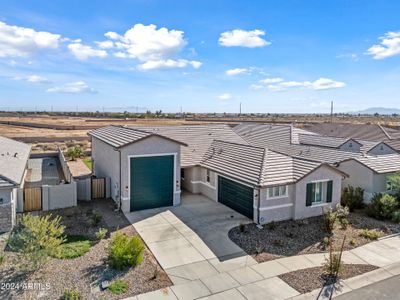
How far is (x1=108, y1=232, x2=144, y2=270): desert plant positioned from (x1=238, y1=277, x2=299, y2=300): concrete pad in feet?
13.2

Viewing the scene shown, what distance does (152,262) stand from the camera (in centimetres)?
1255

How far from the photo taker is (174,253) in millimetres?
13367

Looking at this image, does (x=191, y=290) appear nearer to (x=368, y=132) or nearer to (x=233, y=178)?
(x=233, y=178)

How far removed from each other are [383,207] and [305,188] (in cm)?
491

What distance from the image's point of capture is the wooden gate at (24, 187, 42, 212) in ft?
58.3

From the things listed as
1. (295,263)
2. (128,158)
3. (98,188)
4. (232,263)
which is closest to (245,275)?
(232,263)

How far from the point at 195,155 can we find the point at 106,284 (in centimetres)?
1349

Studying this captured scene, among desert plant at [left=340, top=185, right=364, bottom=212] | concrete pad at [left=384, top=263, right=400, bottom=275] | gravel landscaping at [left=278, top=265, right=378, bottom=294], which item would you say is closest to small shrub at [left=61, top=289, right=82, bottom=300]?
gravel landscaping at [left=278, top=265, right=378, bottom=294]

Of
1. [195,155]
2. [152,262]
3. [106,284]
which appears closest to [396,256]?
[152,262]

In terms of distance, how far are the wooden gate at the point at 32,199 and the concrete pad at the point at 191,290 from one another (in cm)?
1116

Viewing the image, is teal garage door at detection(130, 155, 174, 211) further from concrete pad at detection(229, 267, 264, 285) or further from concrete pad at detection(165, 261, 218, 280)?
concrete pad at detection(229, 267, 264, 285)

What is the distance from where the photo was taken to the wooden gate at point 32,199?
1777 cm

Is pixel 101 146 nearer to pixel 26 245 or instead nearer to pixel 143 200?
pixel 143 200

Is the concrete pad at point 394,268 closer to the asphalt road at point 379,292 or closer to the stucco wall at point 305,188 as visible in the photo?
the asphalt road at point 379,292
